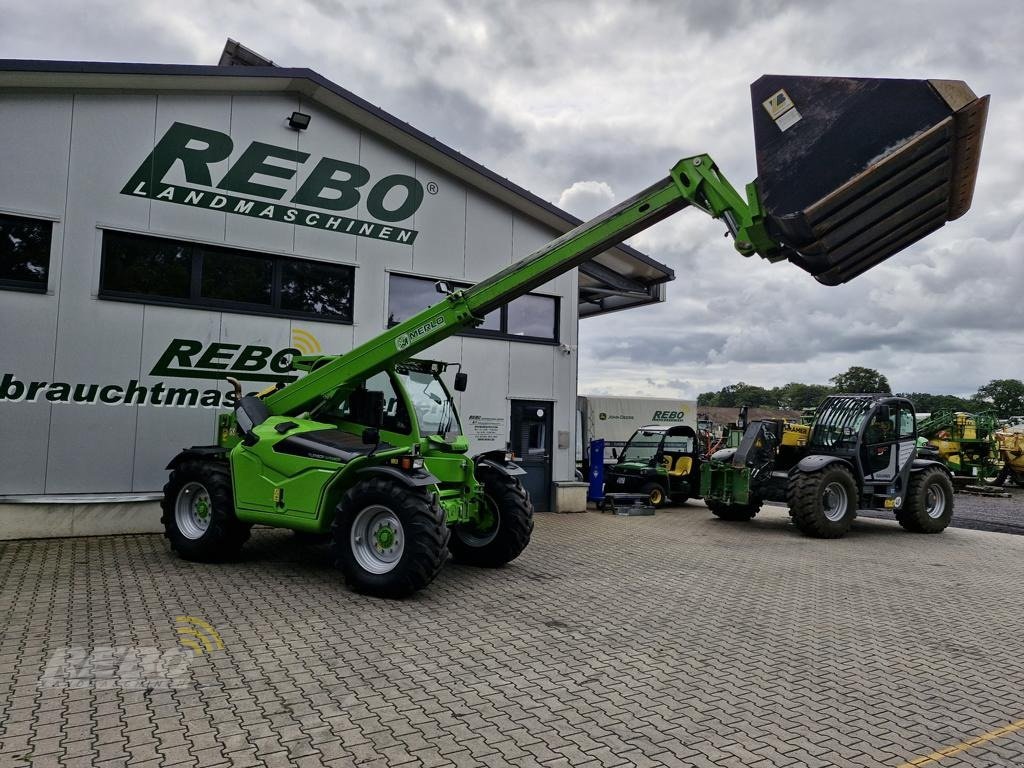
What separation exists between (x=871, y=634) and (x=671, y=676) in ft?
7.62

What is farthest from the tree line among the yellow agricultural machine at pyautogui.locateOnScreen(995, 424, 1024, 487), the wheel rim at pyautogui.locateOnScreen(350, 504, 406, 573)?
the wheel rim at pyautogui.locateOnScreen(350, 504, 406, 573)

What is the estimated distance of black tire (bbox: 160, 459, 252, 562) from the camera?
7.48m

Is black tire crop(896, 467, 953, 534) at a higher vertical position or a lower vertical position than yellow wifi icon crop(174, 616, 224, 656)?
higher

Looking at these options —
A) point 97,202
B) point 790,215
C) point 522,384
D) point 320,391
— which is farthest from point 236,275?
point 790,215

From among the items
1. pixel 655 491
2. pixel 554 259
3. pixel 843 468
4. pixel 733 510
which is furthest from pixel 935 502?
pixel 554 259

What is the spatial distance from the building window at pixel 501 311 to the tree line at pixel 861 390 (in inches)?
1881

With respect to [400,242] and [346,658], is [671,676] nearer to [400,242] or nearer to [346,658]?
[346,658]

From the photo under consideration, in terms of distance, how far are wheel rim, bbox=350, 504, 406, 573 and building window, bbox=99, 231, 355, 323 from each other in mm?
5155

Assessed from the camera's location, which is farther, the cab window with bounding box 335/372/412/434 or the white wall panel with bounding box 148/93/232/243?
the white wall panel with bounding box 148/93/232/243

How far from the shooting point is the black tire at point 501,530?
7.73 m

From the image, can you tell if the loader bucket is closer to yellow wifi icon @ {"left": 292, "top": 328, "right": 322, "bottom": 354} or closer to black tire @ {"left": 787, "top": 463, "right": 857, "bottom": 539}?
black tire @ {"left": 787, "top": 463, "right": 857, "bottom": 539}

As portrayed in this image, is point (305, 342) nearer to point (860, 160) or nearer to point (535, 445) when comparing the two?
point (535, 445)

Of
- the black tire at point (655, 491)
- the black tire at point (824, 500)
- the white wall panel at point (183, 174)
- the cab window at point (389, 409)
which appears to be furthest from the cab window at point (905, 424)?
the white wall panel at point (183, 174)

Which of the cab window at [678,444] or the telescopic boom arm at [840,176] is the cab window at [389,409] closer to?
the telescopic boom arm at [840,176]
